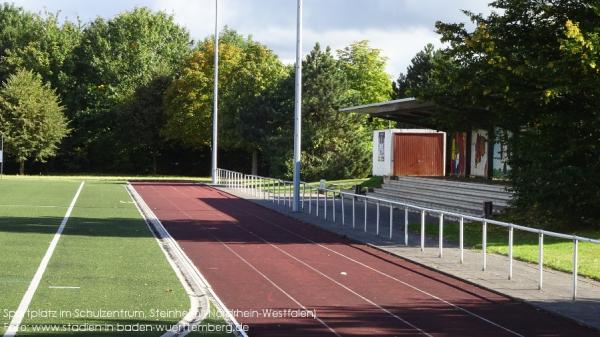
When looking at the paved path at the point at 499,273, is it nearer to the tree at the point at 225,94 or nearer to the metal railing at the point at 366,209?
the metal railing at the point at 366,209

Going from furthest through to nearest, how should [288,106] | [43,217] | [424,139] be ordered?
1. [288,106]
2. [424,139]
3. [43,217]

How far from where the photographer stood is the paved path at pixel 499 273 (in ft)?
37.1

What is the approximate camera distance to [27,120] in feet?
218

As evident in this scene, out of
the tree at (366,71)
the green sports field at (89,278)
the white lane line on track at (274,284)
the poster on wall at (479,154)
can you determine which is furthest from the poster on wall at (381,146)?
the tree at (366,71)

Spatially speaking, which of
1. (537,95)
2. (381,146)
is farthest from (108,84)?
(537,95)

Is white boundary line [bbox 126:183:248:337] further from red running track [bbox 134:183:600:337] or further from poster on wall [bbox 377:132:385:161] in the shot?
poster on wall [bbox 377:132:385:161]

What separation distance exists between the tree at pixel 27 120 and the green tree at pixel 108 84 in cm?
495

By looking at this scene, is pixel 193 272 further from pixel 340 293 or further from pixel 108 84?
pixel 108 84

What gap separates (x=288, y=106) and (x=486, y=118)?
3440 centimetres

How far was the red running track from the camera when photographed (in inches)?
384

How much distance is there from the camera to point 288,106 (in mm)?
58750

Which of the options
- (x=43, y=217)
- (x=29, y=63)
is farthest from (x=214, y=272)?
(x=29, y=63)

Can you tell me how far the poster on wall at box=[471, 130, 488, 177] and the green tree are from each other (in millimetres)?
39163

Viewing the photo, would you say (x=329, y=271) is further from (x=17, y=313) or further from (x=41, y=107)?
(x=41, y=107)
